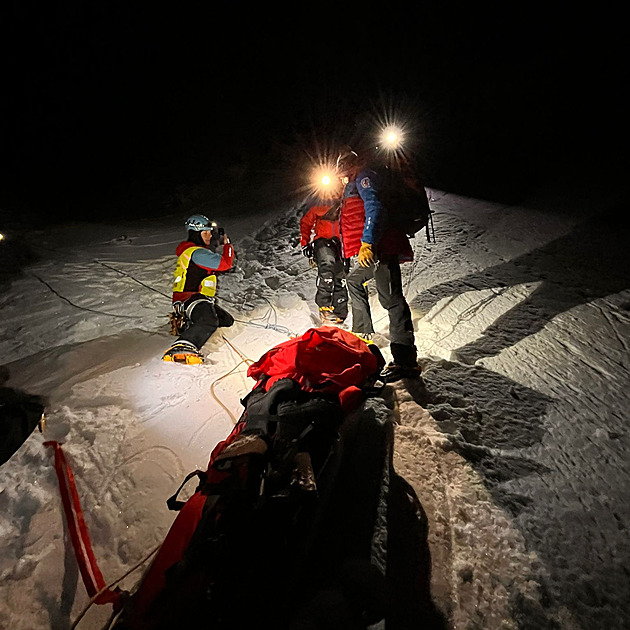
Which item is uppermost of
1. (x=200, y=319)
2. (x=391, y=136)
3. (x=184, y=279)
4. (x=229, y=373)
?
(x=391, y=136)

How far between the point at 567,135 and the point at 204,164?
46.2 ft

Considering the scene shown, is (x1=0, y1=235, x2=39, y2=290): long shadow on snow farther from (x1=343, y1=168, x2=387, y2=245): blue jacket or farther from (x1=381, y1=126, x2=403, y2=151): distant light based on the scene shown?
(x1=381, y1=126, x2=403, y2=151): distant light

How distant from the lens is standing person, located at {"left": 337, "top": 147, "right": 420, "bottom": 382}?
317cm

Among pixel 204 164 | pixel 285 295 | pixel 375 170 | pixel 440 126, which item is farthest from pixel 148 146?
pixel 375 170

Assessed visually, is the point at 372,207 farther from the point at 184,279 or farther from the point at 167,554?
the point at 167,554

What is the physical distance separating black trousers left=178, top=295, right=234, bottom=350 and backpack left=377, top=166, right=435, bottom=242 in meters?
2.25

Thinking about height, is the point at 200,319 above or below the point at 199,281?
below

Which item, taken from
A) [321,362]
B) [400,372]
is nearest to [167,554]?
[321,362]

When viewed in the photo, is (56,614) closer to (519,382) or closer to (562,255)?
(519,382)

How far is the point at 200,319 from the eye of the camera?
4051mm

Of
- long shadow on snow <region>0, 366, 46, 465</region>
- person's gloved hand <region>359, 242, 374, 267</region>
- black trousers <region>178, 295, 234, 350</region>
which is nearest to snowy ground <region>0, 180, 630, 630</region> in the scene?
long shadow on snow <region>0, 366, 46, 465</region>

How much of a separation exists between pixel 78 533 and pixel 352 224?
339 centimetres

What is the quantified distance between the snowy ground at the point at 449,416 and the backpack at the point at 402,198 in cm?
126

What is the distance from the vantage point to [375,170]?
329 centimetres
